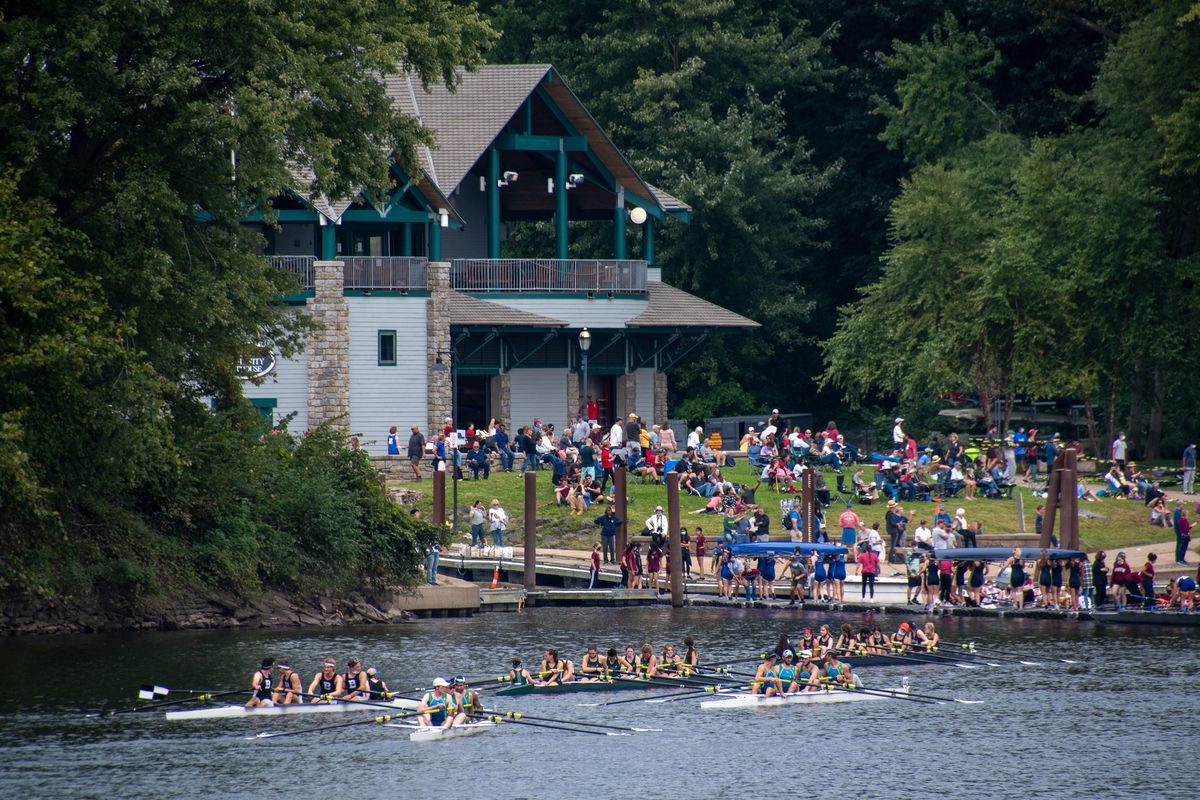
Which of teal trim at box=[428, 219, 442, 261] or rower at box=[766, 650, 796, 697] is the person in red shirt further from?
teal trim at box=[428, 219, 442, 261]

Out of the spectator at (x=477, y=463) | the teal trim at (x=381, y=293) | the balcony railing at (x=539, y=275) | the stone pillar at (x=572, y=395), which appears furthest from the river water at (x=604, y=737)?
the balcony railing at (x=539, y=275)

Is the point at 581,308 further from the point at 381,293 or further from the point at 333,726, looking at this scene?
the point at 333,726

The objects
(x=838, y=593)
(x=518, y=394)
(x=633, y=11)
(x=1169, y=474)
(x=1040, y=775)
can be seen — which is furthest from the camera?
(x=633, y=11)

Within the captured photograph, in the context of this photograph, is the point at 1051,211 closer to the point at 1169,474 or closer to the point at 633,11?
the point at 1169,474

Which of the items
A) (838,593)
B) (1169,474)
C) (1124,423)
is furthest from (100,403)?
(1124,423)

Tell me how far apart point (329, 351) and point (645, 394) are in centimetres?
1292

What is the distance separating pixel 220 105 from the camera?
38000 mm

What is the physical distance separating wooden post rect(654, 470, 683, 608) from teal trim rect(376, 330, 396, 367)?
1511 cm

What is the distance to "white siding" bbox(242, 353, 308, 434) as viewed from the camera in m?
57.7

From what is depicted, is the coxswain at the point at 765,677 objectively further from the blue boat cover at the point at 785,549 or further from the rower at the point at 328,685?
the blue boat cover at the point at 785,549

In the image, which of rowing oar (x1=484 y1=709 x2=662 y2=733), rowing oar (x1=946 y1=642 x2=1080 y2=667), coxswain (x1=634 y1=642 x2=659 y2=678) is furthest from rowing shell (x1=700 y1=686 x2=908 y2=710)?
rowing oar (x1=946 y1=642 x2=1080 y2=667)

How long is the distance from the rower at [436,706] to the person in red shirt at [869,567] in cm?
1474

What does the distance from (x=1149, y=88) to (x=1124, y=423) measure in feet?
38.3

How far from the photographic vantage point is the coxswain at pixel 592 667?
37781 mm
